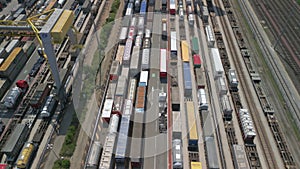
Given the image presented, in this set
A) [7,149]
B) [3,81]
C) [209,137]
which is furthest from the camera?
[3,81]

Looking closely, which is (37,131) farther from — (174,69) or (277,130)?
(277,130)

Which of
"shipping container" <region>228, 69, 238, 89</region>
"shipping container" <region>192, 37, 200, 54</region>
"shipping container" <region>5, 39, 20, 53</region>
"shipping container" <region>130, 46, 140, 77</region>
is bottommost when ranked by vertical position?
"shipping container" <region>228, 69, 238, 89</region>

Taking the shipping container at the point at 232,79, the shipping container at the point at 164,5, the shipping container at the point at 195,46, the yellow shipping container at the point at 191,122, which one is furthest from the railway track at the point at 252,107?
the shipping container at the point at 164,5

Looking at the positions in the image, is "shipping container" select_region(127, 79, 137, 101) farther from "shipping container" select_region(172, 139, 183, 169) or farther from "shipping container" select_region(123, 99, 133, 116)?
"shipping container" select_region(172, 139, 183, 169)

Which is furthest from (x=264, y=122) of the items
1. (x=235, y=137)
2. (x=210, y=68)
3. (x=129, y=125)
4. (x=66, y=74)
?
(x=66, y=74)

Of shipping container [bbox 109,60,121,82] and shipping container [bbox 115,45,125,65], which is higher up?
shipping container [bbox 115,45,125,65]

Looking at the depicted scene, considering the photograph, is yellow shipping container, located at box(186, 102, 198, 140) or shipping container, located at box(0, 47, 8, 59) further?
shipping container, located at box(0, 47, 8, 59)

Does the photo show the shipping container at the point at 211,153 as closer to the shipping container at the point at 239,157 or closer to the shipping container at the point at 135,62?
the shipping container at the point at 239,157

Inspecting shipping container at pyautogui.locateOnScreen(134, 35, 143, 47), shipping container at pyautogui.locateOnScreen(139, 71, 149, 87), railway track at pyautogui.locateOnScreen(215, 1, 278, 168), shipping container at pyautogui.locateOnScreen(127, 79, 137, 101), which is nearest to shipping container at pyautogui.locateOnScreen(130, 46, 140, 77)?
shipping container at pyautogui.locateOnScreen(139, 71, 149, 87)
